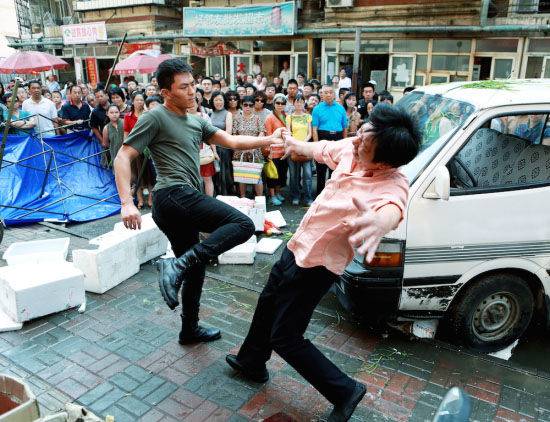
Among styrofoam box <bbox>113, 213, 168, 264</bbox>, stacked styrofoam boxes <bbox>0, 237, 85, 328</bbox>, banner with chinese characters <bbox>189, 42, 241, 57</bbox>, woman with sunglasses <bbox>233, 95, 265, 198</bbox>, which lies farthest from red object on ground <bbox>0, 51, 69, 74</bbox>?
stacked styrofoam boxes <bbox>0, 237, 85, 328</bbox>

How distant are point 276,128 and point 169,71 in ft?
14.2

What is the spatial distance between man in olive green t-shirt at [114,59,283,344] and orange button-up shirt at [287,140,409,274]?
2.01ft

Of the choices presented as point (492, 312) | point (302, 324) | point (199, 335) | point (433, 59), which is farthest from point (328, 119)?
point (433, 59)

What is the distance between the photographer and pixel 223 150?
7883 mm

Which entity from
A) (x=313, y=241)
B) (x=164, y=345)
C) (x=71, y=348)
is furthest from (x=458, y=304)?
(x=71, y=348)

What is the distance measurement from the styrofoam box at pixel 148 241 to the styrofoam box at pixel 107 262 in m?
0.23

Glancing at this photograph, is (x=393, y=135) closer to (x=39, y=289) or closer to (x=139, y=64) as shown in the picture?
(x=39, y=289)

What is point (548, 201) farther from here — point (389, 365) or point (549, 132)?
point (389, 365)

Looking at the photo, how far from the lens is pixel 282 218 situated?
23.2 feet

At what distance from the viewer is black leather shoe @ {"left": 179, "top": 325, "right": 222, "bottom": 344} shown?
3812mm

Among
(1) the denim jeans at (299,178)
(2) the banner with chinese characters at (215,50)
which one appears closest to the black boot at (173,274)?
(1) the denim jeans at (299,178)

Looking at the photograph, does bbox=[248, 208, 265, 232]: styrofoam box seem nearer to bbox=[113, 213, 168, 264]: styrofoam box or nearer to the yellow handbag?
bbox=[113, 213, 168, 264]: styrofoam box

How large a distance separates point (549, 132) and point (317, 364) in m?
3.21

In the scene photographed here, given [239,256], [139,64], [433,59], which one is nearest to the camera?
[239,256]
